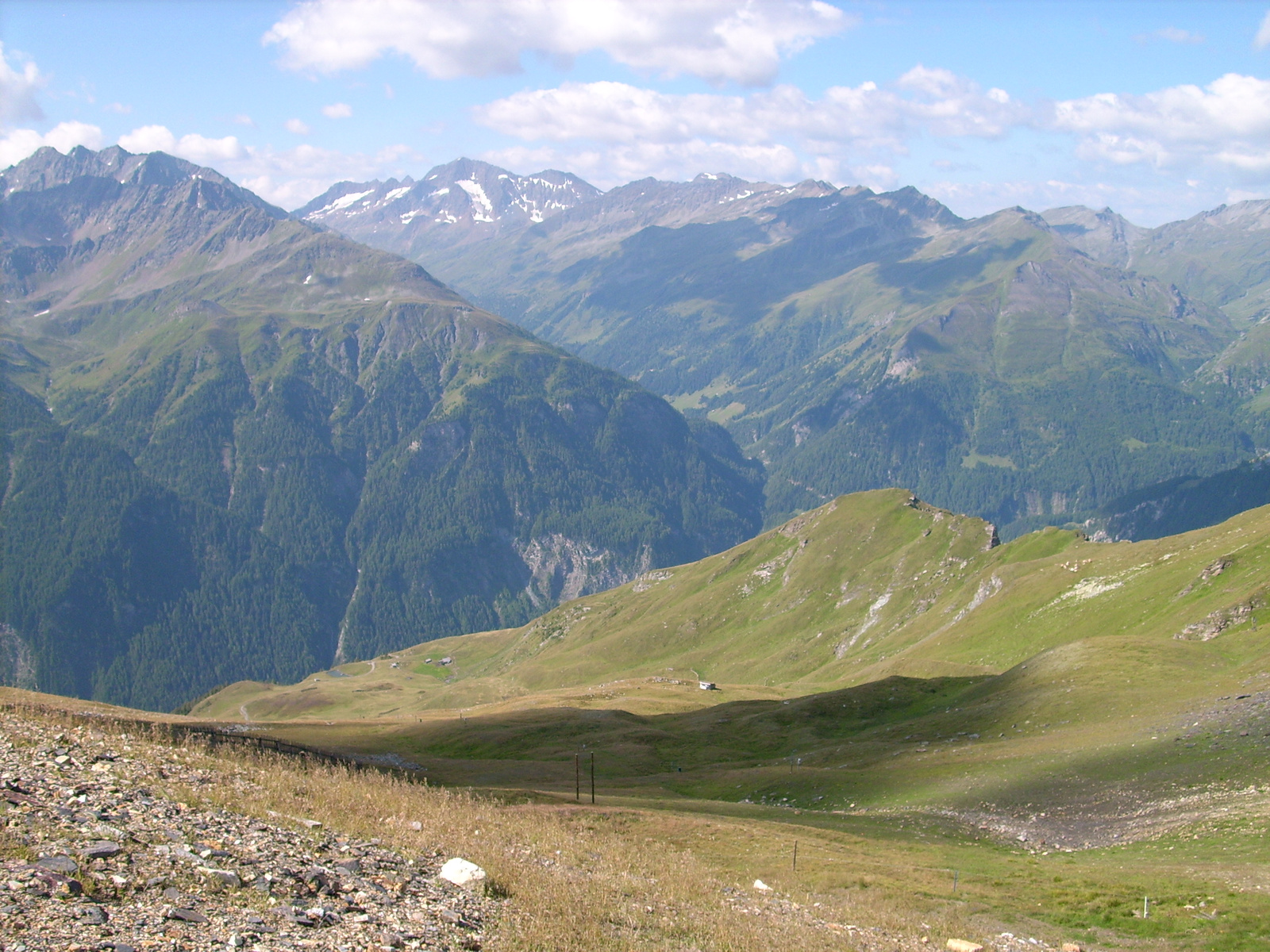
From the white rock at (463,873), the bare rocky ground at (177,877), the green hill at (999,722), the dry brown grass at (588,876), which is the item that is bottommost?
the green hill at (999,722)

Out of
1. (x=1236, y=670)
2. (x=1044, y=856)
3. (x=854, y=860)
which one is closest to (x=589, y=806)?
(x=854, y=860)

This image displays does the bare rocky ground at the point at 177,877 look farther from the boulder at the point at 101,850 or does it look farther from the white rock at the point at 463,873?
the white rock at the point at 463,873

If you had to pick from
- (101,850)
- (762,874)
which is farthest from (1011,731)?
(101,850)

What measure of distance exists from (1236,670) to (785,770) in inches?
1457

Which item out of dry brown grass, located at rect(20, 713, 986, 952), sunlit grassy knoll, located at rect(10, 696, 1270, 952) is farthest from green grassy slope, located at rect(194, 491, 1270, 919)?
dry brown grass, located at rect(20, 713, 986, 952)

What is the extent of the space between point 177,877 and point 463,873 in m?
6.42

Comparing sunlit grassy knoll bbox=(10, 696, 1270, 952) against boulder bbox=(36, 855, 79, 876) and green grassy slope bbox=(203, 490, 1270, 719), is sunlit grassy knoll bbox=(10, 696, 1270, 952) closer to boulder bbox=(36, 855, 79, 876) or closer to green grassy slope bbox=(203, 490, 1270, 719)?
boulder bbox=(36, 855, 79, 876)

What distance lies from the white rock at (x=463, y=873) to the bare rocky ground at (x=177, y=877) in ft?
1.13

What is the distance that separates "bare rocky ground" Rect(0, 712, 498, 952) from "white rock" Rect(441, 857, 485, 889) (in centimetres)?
34

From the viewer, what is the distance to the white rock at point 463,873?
21.1 metres

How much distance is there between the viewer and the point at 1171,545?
122 m

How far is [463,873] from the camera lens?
21.3m

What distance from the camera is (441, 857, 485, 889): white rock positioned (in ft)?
69.2

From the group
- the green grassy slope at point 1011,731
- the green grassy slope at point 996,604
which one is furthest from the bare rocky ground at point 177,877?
the green grassy slope at point 996,604
